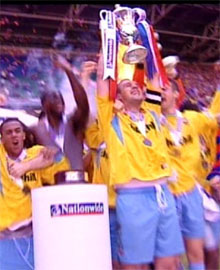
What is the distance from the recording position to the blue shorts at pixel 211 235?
6.84 ft

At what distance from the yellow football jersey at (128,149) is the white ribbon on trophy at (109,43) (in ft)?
0.32

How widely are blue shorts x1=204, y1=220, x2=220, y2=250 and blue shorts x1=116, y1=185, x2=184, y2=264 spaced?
0.27m

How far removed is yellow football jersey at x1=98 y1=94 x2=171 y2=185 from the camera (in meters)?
1.81

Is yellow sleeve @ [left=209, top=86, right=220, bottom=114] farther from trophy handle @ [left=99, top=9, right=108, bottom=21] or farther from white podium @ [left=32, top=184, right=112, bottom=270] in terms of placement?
white podium @ [left=32, top=184, right=112, bottom=270]

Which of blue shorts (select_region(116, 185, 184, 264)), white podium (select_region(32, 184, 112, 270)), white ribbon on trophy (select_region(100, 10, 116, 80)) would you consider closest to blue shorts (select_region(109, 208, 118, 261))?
blue shorts (select_region(116, 185, 184, 264))

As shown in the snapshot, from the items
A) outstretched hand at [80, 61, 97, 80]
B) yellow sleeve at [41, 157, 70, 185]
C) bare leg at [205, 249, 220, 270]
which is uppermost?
outstretched hand at [80, 61, 97, 80]

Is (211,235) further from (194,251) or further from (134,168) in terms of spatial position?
(134,168)

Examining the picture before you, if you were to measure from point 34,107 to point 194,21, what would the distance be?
2.42 feet

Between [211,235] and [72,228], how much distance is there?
0.66 metres

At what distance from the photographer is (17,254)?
196 centimetres

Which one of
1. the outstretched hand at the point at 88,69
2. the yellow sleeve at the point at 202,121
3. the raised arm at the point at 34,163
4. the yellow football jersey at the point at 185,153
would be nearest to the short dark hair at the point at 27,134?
the raised arm at the point at 34,163

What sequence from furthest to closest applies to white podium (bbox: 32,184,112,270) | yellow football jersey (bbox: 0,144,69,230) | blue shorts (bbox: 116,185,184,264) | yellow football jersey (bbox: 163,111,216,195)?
yellow football jersey (bbox: 163,111,216,195)
yellow football jersey (bbox: 0,144,69,230)
blue shorts (bbox: 116,185,184,264)
white podium (bbox: 32,184,112,270)

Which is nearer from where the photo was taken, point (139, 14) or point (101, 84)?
point (101, 84)

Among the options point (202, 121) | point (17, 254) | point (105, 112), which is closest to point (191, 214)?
point (202, 121)
